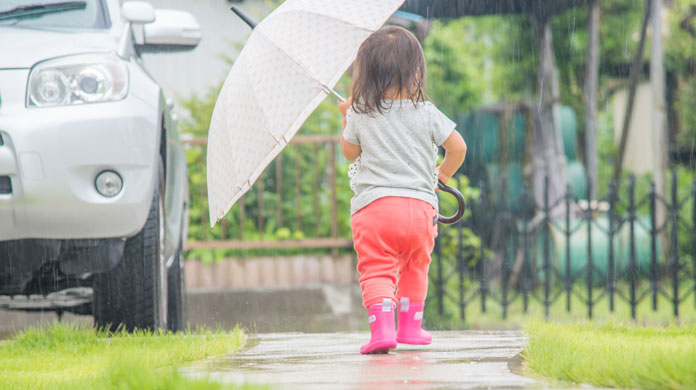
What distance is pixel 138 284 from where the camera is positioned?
13.3 ft

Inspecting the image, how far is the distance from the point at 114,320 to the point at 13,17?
148 cm

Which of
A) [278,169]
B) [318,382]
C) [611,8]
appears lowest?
[318,382]

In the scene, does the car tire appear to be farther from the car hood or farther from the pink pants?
the pink pants

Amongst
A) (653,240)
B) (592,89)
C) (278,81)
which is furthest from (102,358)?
(592,89)

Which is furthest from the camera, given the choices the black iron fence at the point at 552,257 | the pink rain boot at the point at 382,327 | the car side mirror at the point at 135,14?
the black iron fence at the point at 552,257

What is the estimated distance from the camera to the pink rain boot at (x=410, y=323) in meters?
3.33

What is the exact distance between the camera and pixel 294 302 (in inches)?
270

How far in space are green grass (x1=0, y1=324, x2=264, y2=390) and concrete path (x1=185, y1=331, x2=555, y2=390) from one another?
131mm

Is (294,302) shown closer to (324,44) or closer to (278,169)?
(278,169)

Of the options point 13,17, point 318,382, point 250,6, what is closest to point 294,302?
point 13,17

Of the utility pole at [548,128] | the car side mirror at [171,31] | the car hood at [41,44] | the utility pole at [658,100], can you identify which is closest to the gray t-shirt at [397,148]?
the car hood at [41,44]

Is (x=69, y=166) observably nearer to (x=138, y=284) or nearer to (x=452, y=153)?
(x=138, y=284)

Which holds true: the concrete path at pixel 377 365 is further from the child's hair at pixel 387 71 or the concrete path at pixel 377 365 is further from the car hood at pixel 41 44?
the car hood at pixel 41 44

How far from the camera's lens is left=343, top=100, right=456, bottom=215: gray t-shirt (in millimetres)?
3273
